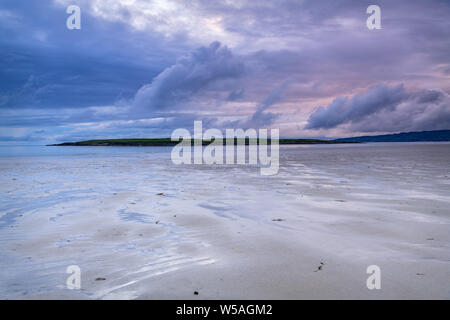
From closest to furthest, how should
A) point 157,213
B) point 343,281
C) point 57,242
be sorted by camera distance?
point 343,281 → point 57,242 → point 157,213

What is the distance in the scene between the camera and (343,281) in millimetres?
3852

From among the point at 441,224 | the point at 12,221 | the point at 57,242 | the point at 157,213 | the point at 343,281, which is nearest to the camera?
the point at 343,281

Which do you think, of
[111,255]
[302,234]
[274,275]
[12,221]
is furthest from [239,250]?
[12,221]

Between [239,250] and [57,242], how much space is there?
328 cm

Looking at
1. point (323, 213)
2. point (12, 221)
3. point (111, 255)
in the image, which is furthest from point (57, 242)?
point (323, 213)

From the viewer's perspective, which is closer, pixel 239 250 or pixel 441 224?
pixel 239 250

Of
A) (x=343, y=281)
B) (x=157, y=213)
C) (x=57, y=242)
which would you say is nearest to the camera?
A: (x=343, y=281)

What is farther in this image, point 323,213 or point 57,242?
point 323,213

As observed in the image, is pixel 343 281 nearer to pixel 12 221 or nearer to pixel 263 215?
pixel 263 215
